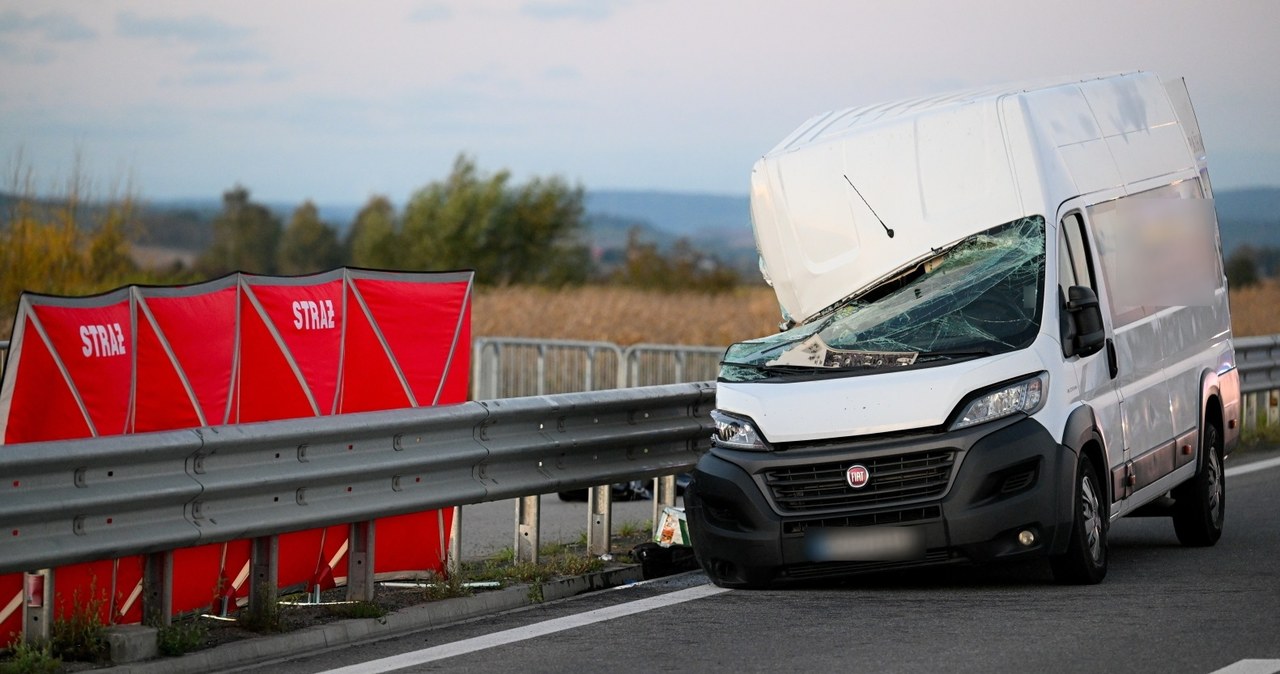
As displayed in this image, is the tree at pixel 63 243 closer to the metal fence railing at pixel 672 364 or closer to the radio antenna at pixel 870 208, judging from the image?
the metal fence railing at pixel 672 364

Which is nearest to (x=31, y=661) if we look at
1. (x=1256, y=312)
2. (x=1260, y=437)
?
(x=1260, y=437)

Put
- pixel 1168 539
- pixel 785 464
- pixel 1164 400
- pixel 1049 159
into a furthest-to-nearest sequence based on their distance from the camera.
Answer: pixel 1168 539 → pixel 1164 400 → pixel 1049 159 → pixel 785 464

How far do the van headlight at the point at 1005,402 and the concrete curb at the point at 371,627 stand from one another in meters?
2.12

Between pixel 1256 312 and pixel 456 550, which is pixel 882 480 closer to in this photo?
pixel 456 550

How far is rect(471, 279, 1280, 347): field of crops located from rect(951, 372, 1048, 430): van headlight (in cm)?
2035

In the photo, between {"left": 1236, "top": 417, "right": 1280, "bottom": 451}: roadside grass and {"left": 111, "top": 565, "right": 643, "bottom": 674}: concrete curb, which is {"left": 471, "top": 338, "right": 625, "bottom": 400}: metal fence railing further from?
{"left": 111, "top": 565, "right": 643, "bottom": 674}: concrete curb

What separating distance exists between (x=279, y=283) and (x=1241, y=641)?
464 cm

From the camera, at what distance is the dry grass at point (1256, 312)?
31438mm

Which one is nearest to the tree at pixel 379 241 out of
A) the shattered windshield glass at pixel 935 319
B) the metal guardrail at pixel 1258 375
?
the metal guardrail at pixel 1258 375

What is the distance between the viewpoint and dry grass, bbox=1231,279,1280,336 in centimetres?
3144

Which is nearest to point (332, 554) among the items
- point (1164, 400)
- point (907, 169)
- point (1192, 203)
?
point (907, 169)

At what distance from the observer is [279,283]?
320 inches

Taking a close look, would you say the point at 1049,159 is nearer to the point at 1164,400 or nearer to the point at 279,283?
the point at 1164,400

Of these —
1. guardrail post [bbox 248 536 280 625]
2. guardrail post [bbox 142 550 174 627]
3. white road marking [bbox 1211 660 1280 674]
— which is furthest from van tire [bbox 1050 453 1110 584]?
guardrail post [bbox 142 550 174 627]
